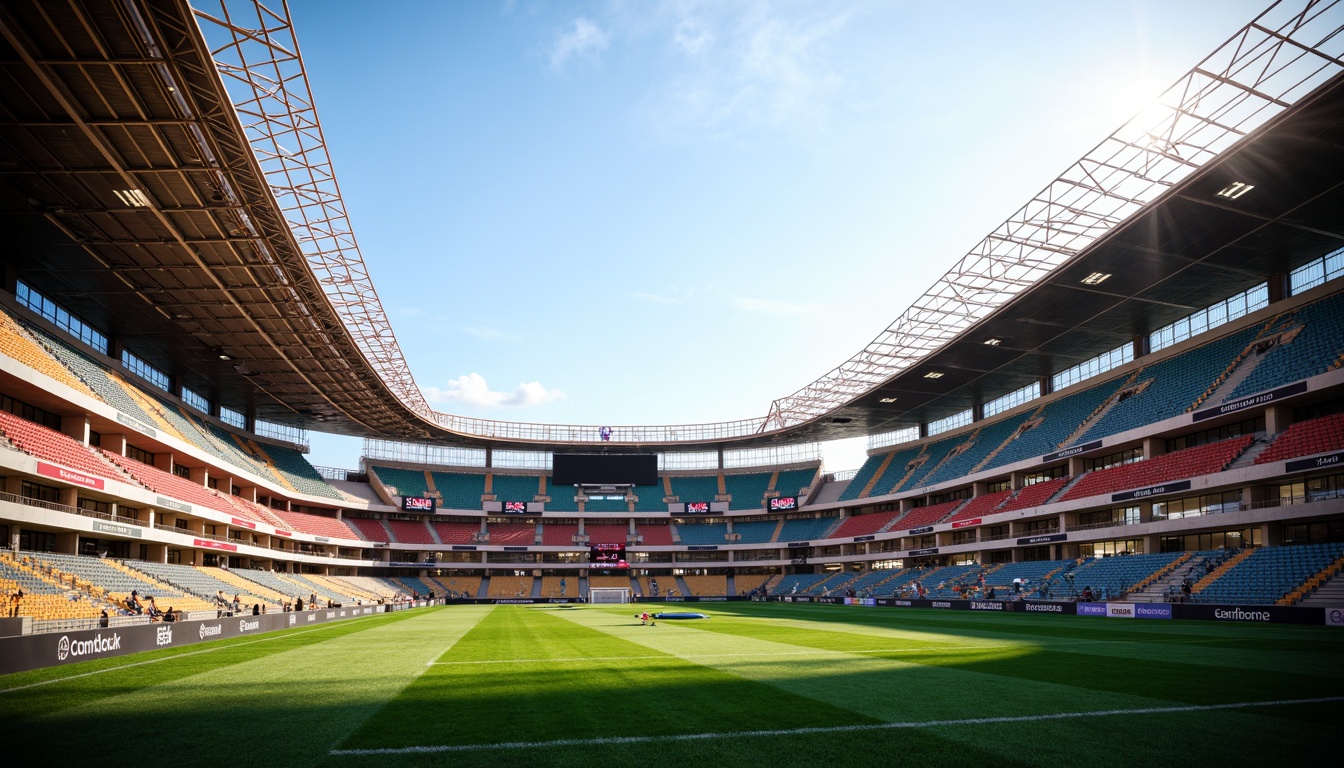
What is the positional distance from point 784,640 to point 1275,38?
27060 millimetres

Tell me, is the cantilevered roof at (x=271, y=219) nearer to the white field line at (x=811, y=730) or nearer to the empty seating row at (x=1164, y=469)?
the empty seating row at (x=1164, y=469)

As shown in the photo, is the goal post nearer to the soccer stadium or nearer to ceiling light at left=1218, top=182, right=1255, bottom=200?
the soccer stadium

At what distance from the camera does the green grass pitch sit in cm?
948

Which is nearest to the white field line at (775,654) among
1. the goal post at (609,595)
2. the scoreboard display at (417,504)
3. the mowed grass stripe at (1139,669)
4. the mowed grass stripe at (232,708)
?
the mowed grass stripe at (1139,669)

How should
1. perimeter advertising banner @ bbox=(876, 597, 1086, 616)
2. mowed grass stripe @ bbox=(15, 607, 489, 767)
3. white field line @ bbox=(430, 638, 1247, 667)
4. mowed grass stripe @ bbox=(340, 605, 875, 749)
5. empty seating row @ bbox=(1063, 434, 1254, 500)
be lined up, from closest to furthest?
mowed grass stripe @ bbox=(15, 607, 489, 767)
mowed grass stripe @ bbox=(340, 605, 875, 749)
white field line @ bbox=(430, 638, 1247, 667)
empty seating row @ bbox=(1063, 434, 1254, 500)
perimeter advertising banner @ bbox=(876, 597, 1086, 616)

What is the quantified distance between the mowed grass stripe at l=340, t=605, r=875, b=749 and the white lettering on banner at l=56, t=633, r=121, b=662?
33.9 ft

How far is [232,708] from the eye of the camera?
13141 mm

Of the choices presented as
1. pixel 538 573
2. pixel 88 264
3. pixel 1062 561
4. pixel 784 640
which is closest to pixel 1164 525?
pixel 1062 561

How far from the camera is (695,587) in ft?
316

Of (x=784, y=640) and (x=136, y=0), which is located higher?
(x=136, y=0)

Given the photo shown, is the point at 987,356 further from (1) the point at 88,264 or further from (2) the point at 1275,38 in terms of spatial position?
(1) the point at 88,264

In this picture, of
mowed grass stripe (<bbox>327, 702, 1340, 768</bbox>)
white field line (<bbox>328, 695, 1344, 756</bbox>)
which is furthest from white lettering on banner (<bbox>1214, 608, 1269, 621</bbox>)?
mowed grass stripe (<bbox>327, 702, 1340, 768</bbox>)

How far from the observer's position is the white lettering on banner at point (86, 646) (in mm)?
20625

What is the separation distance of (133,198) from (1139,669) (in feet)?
125
